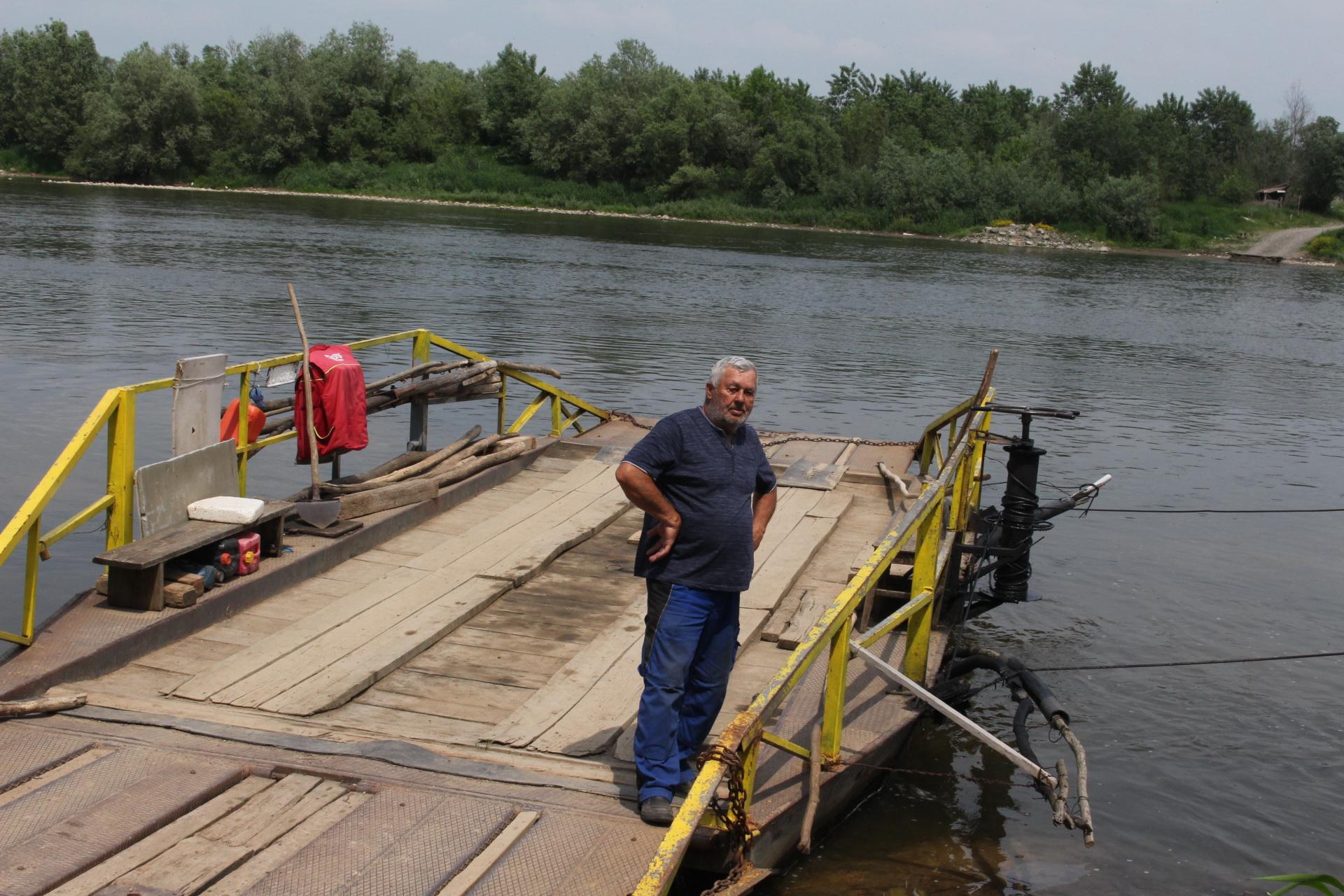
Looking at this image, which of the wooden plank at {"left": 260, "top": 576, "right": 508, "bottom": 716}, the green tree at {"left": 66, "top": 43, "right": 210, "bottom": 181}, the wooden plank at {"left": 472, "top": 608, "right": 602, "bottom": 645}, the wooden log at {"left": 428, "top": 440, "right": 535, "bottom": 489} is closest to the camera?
the wooden plank at {"left": 260, "top": 576, "right": 508, "bottom": 716}

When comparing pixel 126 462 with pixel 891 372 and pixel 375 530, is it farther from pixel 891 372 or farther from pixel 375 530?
pixel 891 372

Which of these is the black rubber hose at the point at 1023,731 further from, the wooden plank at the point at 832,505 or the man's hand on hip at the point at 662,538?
the man's hand on hip at the point at 662,538

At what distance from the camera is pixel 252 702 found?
219 inches

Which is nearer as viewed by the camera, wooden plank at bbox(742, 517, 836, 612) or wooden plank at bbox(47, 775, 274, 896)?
wooden plank at bbox(47, 775, 274, 896)

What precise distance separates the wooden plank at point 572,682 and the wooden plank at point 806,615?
30.2 inches

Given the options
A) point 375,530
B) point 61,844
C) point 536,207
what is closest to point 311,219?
point 536,207

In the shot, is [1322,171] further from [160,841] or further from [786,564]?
[160,841]

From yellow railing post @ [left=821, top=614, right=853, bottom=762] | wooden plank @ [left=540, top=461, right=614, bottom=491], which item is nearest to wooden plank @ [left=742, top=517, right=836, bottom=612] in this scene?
yellow railing post @ [left=821, top=614, right=853, bottom=762]

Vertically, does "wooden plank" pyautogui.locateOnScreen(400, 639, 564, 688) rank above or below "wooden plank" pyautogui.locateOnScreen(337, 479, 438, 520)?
below

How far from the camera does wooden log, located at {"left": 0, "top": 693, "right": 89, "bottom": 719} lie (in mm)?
5188

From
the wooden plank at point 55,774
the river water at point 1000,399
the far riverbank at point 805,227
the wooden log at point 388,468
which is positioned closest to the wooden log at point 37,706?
the wooden plank at point 55,774

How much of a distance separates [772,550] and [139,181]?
87922mm

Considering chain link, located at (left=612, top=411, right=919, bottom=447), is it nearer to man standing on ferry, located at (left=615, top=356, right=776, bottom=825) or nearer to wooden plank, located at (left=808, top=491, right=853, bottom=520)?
wooden plank, located at (left=808, top=491, right=853, bottom=520)

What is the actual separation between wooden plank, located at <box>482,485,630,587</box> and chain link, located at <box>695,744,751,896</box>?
10.2 ft
